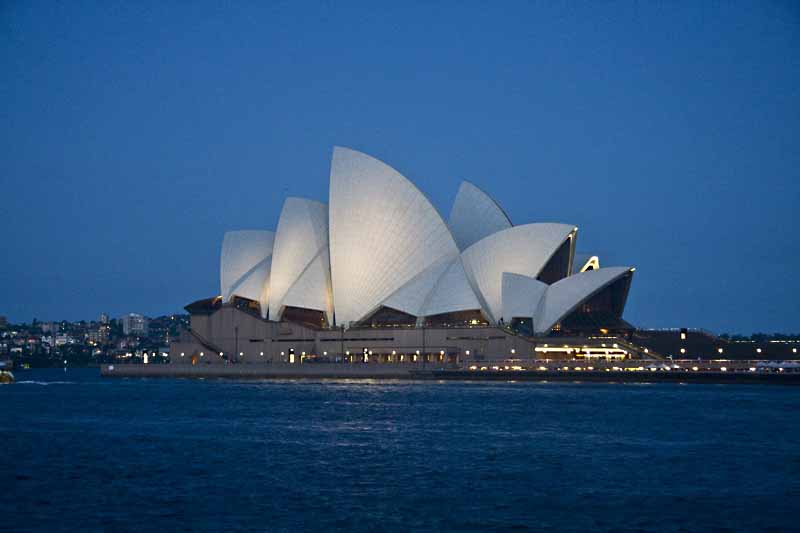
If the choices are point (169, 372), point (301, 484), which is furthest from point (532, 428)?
point (169, 372)

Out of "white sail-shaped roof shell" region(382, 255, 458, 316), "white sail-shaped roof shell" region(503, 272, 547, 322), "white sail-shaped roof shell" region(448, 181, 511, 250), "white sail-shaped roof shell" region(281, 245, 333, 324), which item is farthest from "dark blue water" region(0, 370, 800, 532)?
"white sail-shaped roof shell" region(281, 245, 333, 324)

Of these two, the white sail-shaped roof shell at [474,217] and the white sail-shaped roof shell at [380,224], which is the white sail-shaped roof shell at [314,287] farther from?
the white sail-shaped roof shell at [474,217]

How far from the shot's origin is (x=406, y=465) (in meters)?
29.5

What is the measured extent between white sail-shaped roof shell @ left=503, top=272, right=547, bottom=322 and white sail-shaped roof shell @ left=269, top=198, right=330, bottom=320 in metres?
14.0

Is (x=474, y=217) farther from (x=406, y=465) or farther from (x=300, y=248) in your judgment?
(x=406, y=465)

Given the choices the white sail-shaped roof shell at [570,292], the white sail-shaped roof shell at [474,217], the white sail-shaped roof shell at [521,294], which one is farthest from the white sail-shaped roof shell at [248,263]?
the white sail-shaped roof shell at [570,292]

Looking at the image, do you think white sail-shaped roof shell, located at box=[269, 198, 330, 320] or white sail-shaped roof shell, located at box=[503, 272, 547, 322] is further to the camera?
white sail-shaped roof shell, located at box=[269, 198, 330, 320]

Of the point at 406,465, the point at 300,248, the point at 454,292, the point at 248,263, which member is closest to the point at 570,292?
the point at 454,292

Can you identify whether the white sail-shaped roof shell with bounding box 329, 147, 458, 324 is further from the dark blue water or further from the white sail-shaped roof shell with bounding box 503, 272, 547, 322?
the dark blue water

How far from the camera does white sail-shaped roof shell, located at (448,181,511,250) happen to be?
78625 mm

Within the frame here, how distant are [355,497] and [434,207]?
168ft

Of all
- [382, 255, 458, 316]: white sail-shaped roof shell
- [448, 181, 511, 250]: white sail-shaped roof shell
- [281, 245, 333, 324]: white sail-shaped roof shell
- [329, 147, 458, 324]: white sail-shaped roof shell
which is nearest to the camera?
[329, 147, 458, 324]: white sail-shaped roof shell

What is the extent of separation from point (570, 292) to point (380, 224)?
13678mm

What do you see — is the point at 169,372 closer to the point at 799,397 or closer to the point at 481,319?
the point at 481,319
